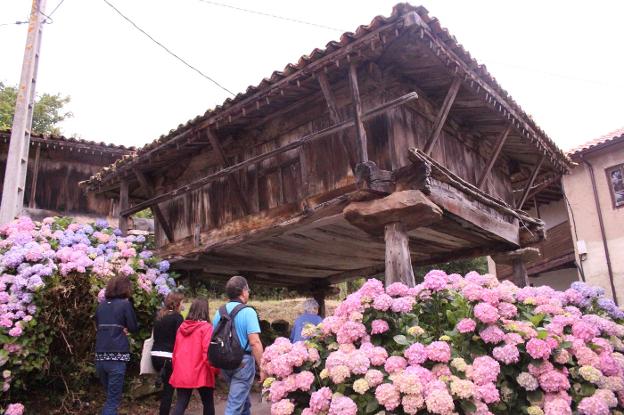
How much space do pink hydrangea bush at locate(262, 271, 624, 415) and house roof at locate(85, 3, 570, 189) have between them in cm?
276

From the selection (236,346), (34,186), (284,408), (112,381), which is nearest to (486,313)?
(284,408)

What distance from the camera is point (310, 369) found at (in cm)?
313

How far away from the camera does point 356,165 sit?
5457 millimetres

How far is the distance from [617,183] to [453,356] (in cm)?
1259

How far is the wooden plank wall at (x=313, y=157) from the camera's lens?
20.1 feet

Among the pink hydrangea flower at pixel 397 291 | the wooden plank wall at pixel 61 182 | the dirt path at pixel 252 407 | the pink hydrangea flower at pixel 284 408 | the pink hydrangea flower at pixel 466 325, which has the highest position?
the wooden plank wall at pixel 61 182

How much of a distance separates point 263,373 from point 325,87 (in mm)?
3275

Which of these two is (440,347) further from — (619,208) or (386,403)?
(619,208)

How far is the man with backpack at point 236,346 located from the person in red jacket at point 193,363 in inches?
15.5

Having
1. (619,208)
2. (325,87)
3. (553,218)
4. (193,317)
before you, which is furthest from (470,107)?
(553,218)

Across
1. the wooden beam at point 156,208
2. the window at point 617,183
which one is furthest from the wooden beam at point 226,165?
the window at point 617,183

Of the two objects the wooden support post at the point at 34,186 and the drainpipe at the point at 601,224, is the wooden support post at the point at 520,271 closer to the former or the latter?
the drainpipe at the point at 601,224

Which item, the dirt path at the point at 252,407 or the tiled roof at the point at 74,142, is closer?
the dirt path at the point at 252,407

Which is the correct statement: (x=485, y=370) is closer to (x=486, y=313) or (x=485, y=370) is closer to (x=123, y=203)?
(x=486, y=313)
